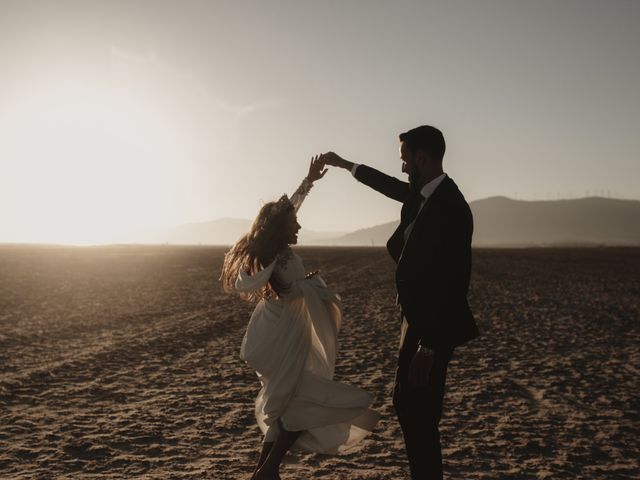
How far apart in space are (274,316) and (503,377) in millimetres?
4937

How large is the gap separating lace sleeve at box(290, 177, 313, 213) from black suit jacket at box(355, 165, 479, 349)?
1280 millimetres

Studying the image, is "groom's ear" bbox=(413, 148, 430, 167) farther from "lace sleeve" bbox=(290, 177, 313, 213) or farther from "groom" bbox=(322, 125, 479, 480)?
"lace sleeve" bbox=(290, 177, 313, 213)

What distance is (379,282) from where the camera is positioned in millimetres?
25672

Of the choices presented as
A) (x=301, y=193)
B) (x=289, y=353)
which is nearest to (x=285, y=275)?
(x=289, y=353)

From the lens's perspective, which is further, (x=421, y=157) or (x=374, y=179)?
(x=374, y=179)

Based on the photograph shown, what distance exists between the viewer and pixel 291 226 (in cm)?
410

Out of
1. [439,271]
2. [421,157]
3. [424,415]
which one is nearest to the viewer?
[439,271]

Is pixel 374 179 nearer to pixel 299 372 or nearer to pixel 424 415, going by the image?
pixel 299 372

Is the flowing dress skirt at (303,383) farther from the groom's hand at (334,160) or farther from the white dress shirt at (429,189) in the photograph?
the white dress shirt at (429,189)

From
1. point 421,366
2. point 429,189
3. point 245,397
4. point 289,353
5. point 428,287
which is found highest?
point 429,189

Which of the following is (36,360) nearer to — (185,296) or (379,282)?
(185,296)

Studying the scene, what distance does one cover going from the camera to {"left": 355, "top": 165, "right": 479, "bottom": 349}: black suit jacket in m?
2.99

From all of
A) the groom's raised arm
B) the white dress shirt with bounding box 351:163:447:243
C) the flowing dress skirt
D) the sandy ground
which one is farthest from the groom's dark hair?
the sandy ground

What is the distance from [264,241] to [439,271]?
5.00 feet
